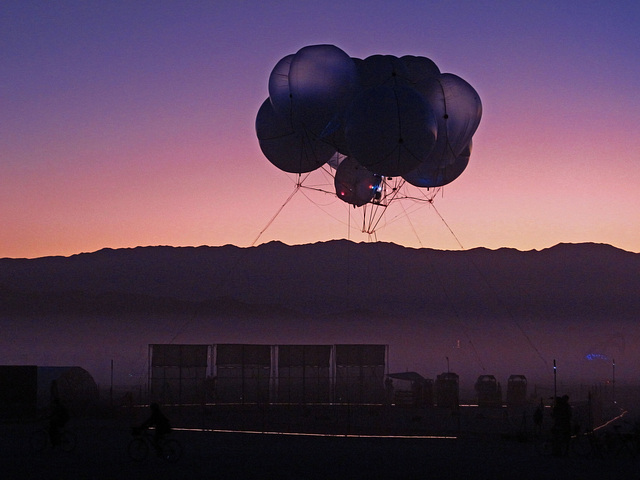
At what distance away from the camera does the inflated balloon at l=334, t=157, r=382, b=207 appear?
29109 mm

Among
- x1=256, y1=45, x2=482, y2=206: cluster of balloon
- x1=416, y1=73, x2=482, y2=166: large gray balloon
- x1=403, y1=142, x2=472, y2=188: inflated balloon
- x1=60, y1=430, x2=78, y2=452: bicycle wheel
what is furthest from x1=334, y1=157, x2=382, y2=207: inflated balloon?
x1=60, y1=430, x2=78, y2=452: bicycle wheel

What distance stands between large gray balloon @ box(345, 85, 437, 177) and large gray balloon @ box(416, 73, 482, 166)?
1305 millimetres

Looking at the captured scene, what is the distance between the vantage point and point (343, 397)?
180ft

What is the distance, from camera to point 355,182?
29.3 metres

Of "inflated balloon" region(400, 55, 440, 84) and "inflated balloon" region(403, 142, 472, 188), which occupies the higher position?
"inflated balloon" region(400, 55, 440, 84)

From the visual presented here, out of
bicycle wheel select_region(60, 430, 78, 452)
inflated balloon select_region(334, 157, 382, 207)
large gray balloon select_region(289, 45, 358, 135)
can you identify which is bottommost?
bicycle wheel select_region(60, 430, 78, 452)

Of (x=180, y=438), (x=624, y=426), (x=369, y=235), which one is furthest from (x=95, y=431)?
(x=624, y=426)

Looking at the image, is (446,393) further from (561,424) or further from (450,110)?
(450,110)

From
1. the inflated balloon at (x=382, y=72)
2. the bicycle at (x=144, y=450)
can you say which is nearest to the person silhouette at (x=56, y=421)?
the bicycle at (x=144, y=450)

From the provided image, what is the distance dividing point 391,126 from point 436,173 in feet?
14.1

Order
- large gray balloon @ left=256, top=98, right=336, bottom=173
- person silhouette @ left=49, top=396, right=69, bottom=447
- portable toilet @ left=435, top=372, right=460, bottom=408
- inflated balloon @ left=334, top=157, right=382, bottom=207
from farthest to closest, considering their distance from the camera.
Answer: portable toilet @ left=435, top=372, right=460, bottom=408 < inflated balloon @ left=334, top=157, right=382, bottom=207 < large gray balloon @ left=256, top=98, right=336, bottom=173 < person silhouette @ left=49, top=396, right=69, bottom=447

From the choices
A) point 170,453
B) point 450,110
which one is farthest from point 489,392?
point 170,453

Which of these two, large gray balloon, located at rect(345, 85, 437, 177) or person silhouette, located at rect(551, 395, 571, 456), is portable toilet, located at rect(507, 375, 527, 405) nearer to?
A: person silhouette, located at rect(551, 395, 571, 456)

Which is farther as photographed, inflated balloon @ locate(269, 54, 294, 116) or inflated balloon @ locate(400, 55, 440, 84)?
inflated balloon @ locate(400, 55, 440, 84)
